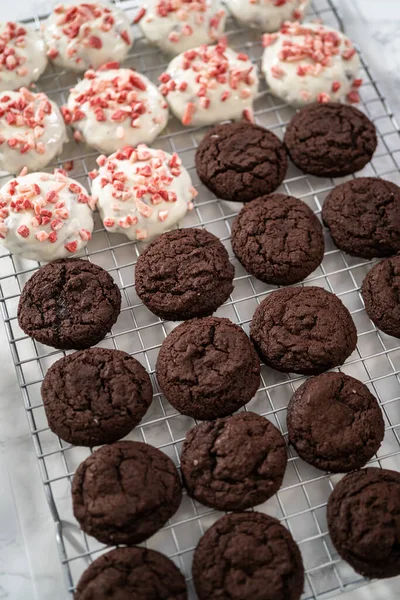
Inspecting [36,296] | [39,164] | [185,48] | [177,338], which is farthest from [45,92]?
[177,338]

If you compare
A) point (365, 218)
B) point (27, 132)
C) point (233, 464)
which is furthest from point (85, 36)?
point (233, 464)

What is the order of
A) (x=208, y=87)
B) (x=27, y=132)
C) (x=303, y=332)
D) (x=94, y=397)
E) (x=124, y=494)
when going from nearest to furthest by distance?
(x=124, y=494) → (x=94, y=397) → (x=303, y=332) → (x=27, y=132) → (x=208, y=87)

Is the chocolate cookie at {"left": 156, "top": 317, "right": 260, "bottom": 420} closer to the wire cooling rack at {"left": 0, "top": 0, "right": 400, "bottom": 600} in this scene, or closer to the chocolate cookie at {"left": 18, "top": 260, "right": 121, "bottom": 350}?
the wire cooling rack at {"left": 0, "top": 0, "right": 400, "bottom": 600}

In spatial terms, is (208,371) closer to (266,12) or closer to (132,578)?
(132,578)

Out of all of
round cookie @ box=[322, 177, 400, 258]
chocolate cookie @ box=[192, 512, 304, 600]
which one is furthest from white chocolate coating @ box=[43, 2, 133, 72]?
chocolate cookie @ box=[192, 512, 304, 600]

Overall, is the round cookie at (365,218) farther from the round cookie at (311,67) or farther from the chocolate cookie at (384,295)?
the round cookie at (311,67)

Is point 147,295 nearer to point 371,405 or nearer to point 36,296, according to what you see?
point 36,296

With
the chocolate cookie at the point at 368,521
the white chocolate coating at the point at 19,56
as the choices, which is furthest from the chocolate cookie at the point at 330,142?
the chocolate cookie at the point at 368,521
